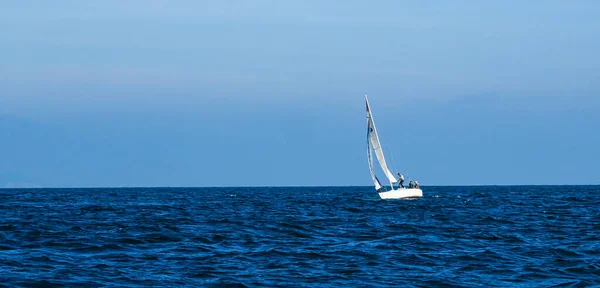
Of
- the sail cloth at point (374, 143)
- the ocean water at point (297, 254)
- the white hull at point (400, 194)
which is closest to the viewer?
the ocean water at point (297, 254)

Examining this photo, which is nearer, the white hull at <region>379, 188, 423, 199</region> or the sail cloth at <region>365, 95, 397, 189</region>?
the white hull at <region>379, 188, 423, 199</region>

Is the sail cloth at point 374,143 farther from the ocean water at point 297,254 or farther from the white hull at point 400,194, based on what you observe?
the ocean water at point 297,254

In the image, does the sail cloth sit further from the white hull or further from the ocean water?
the ocean water

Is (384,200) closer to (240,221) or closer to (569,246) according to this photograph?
(240,221)

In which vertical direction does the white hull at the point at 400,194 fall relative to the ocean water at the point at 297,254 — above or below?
above

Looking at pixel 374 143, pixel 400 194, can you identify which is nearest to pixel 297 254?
pixel 400 194

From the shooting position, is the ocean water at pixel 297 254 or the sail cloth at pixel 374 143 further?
the sail cloth at pixel 374 143

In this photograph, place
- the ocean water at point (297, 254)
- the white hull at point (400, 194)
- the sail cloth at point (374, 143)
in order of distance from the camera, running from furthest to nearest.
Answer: the sail cloth at point (374, 143) → the white hull at point (400, 194) → the ocean water at point (297, 254)

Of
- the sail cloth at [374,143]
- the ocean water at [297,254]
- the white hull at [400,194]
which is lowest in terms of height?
the ocean water at [297,254]

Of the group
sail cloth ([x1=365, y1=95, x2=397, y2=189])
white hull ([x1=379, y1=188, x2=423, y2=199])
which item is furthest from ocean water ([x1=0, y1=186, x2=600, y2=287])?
sail cloth ([x1=365, y1=95, x2=397, y2=189])

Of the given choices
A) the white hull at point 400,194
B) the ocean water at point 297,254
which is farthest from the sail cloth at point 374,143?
the ocean water at point 297,254

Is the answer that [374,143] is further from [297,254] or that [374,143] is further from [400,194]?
[297,254]

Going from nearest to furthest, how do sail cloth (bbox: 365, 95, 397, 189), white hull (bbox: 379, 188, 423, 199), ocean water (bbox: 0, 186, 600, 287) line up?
ocean water (bbox: 0, 186, 600, 287) < white hull (bbox: 379, 188, 423, 199) < sail cloth (bbox: 365, 95, 397, 189)

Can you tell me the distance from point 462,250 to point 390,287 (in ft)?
28.9
